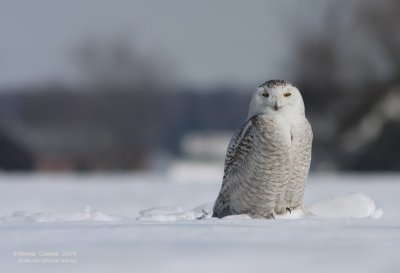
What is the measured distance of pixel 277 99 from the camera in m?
6.06

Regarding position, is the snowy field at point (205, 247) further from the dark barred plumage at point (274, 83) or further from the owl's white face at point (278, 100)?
the dark barred plumage at point (274, 83)

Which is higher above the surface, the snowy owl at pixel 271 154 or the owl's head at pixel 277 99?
the owl's head at pixel 277 99

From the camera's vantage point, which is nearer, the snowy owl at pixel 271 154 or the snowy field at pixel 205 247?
the snowy field at pixel 205 247

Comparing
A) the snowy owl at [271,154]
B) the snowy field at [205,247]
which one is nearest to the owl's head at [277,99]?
the snowy owl at [271,154]

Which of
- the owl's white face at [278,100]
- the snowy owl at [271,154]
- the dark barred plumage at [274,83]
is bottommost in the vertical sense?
the snowy owl at [271,154]

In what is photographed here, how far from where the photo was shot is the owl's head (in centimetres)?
607

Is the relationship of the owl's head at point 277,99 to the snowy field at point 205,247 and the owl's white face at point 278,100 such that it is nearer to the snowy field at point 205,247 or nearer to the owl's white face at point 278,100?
the owl's white face at point 278,100

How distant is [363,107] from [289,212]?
1346 inches

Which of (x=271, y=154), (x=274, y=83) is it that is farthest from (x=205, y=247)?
(x=274, y=83)

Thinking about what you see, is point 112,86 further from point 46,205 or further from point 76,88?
point 46,205

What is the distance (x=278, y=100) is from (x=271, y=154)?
0.34 meters

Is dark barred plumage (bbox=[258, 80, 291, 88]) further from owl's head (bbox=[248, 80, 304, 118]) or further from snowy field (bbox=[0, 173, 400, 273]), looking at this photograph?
snowy field (bbox=[0, 173, 400, 273])

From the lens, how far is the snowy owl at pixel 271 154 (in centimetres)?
606

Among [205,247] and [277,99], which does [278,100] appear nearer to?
[277,99]
